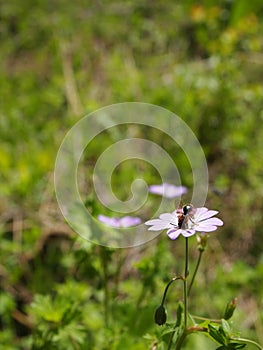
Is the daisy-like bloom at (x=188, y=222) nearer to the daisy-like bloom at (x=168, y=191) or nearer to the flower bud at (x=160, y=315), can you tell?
the flower bud at (x=160, y=315)

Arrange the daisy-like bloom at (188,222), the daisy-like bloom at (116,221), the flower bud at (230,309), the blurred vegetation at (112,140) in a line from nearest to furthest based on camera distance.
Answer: the daisy-like bloom at (188,222)
the flower bud at (230,309)
the daisy-like bloom at (116,221)
the blurred vegetation at (112,140)

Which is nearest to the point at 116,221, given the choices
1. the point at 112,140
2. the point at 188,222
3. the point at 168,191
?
the point at 168,191

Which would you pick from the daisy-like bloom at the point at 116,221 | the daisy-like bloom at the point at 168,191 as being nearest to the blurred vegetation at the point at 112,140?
the daisy-like bloom at the point at 116,221

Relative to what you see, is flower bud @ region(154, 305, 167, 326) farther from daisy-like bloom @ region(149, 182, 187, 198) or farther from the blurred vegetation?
daisy-like bloom @ region(149, 182, 187, 198)

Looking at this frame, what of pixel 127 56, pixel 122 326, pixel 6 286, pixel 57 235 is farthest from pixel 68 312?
pixel 127 56

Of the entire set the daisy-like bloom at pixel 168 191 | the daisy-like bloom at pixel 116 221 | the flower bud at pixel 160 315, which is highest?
the daisy-like bloom at pixel 168 191

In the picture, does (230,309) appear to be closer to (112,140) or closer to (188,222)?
(188,222)

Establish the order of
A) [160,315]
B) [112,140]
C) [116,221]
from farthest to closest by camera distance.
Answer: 1. [112,140]
2. [116,221]
3. [160,315]
